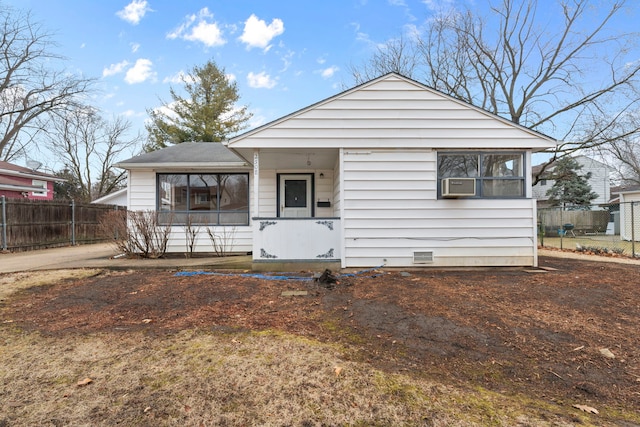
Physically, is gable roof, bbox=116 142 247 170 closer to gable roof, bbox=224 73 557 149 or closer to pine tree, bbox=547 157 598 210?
gable roof, bbox=224 73 557 149

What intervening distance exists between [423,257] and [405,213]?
102cm

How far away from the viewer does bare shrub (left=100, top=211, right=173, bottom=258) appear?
7.68 meters

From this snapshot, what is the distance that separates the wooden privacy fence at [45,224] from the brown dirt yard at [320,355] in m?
7.37

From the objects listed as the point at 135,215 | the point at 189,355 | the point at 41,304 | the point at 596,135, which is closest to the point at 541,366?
the point at 189,355

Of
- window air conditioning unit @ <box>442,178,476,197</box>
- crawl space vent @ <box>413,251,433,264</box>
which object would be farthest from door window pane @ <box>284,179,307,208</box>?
window air conditioning unit @ <box>442,178,476,197</box>

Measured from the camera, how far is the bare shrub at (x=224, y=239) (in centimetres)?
861

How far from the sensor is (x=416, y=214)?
257 inches

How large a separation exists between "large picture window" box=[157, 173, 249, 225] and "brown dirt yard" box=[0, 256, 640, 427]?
4.06 m

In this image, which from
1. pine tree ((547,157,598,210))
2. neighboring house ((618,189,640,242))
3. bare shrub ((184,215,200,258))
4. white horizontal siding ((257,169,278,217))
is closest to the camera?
bare shrub ((184,215,200,258))

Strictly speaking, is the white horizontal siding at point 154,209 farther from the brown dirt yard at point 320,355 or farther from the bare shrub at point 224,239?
the brown dirt yard at point 320,355

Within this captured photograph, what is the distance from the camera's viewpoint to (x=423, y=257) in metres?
6.55

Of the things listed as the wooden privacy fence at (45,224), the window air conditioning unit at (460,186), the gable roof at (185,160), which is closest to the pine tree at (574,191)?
the window air conditioning unit at (460,186)

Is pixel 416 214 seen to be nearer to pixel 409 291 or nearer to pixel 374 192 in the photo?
pixel 374 192

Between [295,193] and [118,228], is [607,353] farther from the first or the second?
[118,228]
